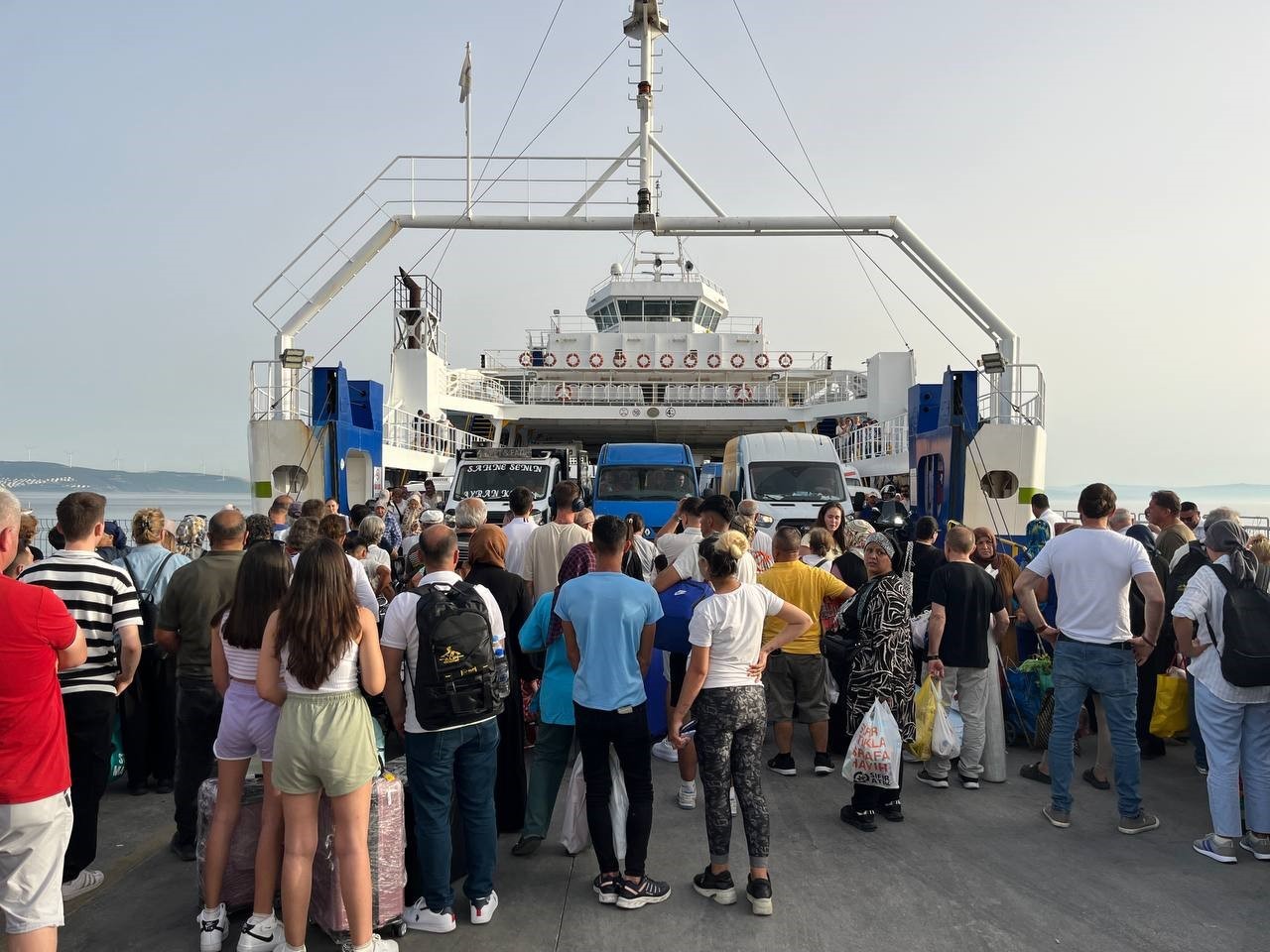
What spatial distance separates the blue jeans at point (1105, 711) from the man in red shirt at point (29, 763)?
16.2ft

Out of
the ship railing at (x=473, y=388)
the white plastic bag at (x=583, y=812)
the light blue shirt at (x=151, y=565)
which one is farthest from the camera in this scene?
the ship railing at (x=473, y=388)

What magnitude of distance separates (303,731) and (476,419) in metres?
26.4

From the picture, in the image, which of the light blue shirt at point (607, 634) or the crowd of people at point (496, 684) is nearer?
the crowd of people at point (496, 684)

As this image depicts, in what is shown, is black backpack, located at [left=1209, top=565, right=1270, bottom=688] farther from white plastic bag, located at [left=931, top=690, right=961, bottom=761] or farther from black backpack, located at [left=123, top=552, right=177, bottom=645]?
black backpack, located at [left=123, top=552, right=177, bottom=645]

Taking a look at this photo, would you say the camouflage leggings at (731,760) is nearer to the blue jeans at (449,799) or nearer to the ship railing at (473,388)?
the blue jeans at (449,799)

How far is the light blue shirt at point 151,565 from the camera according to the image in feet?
16.9

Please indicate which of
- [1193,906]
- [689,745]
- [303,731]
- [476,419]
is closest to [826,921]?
[689,745]

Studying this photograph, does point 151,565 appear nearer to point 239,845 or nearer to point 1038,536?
point 239,845

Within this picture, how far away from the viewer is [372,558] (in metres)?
6.48

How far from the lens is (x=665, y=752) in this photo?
19.9 feet

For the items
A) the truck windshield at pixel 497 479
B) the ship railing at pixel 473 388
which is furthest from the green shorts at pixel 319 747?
the ship railing at pixel 473 388

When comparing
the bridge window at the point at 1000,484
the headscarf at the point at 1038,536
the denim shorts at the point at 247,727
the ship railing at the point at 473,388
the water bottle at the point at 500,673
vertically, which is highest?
the ship railing at the point at 473,388

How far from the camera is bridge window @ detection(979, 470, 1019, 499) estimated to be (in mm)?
13852

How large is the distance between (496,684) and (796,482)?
35.4ft
